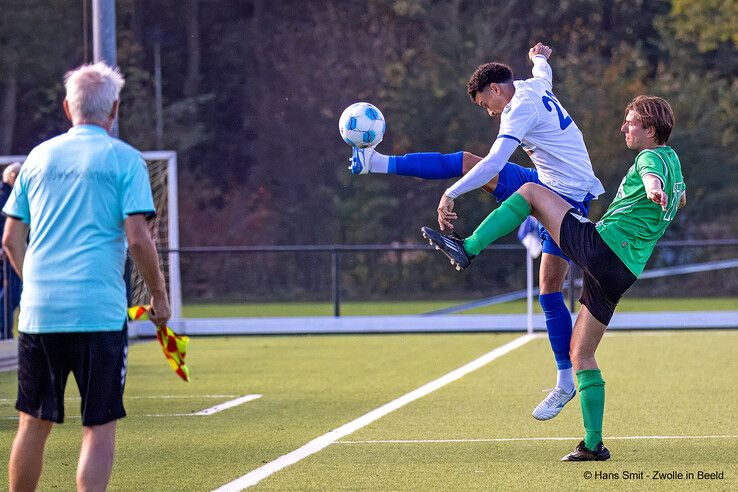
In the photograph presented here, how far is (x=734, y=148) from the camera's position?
125 feet

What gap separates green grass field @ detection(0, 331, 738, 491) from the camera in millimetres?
7277

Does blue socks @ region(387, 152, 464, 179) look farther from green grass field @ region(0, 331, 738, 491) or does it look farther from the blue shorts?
green grass field @ region(0, 331, 738, 491)

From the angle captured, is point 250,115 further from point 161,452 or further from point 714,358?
point 161,452

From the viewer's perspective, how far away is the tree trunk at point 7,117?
1650 inches

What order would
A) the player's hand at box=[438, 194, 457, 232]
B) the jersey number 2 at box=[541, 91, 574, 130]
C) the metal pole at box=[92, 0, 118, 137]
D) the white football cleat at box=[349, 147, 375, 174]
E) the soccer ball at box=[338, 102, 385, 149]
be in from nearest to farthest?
the player's hand at box=[438, 194, 457, 232], the jersey number 2 at box=[541, 91, 574, 130], the white football cleat at box=[349, 147, 375, 174], the soccer ball at box=[338, 102, 385, 149], the metal pole at box=[92, 0, 118, 137]

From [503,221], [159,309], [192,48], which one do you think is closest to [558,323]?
[503,221]

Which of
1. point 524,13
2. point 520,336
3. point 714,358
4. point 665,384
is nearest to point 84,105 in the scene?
point 665,384

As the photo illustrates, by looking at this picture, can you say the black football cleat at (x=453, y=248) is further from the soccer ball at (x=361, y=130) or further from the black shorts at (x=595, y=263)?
the soccer ball at (x=361, y=130)

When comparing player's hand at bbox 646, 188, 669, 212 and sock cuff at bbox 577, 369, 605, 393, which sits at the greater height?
player's hand at bbox 646, 188, 669, 212

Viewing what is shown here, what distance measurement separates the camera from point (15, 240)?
576cm

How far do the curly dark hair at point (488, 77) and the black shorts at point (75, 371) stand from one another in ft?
11.2

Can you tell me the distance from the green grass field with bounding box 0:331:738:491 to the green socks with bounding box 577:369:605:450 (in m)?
0.17

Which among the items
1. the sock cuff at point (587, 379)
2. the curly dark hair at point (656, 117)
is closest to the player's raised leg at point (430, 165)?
the curly dark hair at point (656, 117)

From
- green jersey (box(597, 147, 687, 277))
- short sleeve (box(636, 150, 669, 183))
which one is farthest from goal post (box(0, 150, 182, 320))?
short sleeve (box(636, 150, 669, 183))
